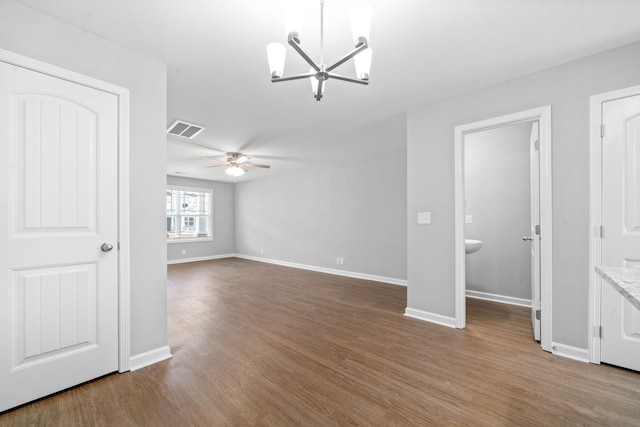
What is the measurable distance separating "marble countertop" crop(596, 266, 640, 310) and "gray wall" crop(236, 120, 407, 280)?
2896 millimetres

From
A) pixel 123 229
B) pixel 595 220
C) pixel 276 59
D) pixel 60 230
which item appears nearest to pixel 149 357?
pixel 123 229

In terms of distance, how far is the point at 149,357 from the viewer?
208cm

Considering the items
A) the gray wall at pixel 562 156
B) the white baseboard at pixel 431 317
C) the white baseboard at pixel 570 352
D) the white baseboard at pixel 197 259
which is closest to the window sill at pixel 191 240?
the white baseboard at pixel 197 259

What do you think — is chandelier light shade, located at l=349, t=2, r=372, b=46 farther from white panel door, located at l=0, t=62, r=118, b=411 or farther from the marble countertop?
white panel door, located at l=0, t=62, r=118, b=411

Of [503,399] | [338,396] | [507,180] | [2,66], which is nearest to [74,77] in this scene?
[2,66]

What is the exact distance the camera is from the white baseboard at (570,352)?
2.11 m

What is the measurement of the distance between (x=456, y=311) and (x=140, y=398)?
2.85 metres

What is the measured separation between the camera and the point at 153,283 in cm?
214

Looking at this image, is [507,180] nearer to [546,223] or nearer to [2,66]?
[546,223]

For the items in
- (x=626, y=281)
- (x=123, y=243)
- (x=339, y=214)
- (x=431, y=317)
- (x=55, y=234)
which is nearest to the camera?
(x=626, y=281)

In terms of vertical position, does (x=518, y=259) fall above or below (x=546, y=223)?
below

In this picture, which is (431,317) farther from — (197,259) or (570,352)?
(197,259)

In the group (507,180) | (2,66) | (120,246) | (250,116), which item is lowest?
(120,246)

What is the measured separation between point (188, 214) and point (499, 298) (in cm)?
769
